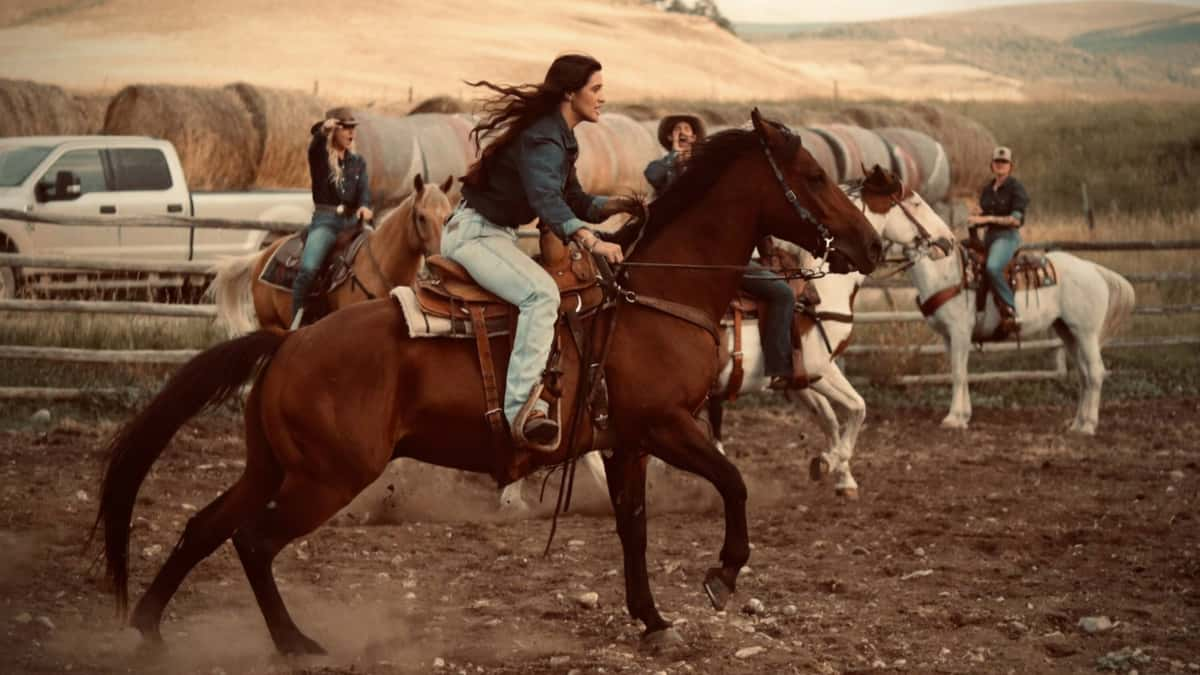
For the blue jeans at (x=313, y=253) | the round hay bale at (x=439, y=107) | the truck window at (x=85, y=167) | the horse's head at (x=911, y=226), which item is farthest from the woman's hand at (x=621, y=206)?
the round hay bale at (x=439, y=107)

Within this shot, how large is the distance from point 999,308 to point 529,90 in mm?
7769

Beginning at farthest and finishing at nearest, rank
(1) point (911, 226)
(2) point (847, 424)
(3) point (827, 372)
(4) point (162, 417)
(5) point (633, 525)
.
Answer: (1) point (911, 226), (2) point (847, 424), (3) point (827, 372), (5) point (633, 525), (4) point (162, 417)

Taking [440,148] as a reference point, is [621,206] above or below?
above

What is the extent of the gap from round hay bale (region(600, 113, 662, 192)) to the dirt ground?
33.8ft

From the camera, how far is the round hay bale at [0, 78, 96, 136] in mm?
18922

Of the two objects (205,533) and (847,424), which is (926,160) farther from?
(205,533)

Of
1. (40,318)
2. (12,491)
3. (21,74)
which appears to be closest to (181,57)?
(21,74)

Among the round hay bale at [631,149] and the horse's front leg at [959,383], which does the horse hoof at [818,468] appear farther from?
the round hay bale at [631,149]

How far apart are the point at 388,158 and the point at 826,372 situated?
31.6 ft

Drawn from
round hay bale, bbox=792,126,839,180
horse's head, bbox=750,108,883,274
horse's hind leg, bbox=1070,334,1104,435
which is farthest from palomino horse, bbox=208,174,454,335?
round hay bale, bbox=792,126,839,180

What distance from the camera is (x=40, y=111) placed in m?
19.4

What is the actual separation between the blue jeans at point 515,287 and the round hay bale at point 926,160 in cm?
1895

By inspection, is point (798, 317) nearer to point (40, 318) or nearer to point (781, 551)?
point (781, 551)

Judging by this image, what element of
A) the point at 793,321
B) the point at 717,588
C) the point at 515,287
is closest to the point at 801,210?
the point at 515,287
